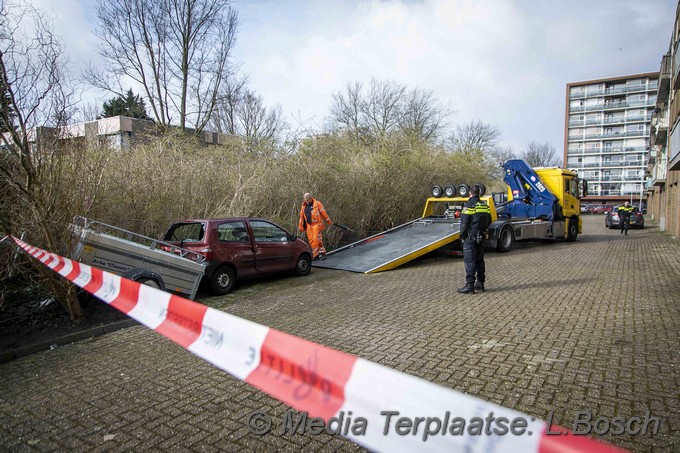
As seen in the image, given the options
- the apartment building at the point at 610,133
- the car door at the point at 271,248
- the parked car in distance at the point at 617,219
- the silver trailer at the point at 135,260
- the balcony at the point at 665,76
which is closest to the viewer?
the silver trailer at the point at 135,260

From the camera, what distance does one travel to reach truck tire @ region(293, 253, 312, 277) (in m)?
9.47

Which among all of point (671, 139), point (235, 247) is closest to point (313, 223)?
point (235, 247)

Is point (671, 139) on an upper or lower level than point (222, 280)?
→ upper

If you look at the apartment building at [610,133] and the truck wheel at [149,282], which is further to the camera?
the apartment building at [610,133]

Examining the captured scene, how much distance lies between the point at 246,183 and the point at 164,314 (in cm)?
848

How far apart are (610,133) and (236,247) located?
297ft

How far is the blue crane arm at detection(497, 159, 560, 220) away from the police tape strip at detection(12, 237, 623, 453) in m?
14.9

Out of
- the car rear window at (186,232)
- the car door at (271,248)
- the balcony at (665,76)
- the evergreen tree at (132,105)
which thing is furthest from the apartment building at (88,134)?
the balcony at (665,76)

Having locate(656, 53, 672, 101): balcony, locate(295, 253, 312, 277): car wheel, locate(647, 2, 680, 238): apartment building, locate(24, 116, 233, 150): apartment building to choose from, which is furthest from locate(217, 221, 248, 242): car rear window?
locate(656, 53, 672, 101): balcony

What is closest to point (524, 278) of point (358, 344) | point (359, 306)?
point (359, 306)

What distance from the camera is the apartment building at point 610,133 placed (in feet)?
250

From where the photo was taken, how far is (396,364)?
4.06 metres

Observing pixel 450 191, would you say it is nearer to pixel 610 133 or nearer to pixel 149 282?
pixel 149 282

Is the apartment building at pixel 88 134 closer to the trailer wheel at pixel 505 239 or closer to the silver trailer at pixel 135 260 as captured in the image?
the silver trailer at pixel 135 260
